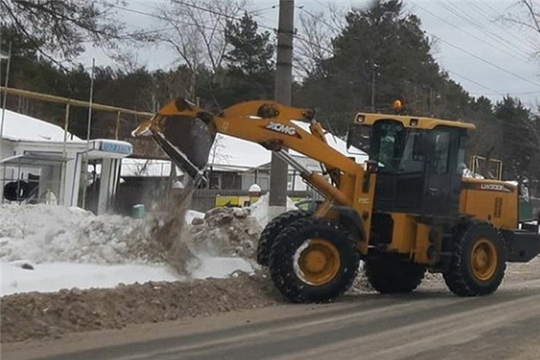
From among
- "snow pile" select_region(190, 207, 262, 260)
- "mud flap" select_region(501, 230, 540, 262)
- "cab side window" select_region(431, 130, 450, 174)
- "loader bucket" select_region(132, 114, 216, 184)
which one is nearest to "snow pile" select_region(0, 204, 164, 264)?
"snow pile" select_region(190, 207, 262, 260)

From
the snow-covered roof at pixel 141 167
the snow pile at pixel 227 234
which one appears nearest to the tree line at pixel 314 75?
the snow-covered roof at pixel 141 167

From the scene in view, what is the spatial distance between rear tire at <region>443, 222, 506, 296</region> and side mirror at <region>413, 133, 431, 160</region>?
5.15ft

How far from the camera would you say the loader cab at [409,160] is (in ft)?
47.8

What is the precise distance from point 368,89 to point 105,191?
116 ft

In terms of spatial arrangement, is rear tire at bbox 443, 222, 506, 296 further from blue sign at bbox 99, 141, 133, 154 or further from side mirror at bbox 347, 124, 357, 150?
blue sign at bbox 99, 141, 133, 154

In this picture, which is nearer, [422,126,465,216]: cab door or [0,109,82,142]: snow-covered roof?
[422,126,465,216]: cab door

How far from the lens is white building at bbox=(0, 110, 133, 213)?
2750 centimetres

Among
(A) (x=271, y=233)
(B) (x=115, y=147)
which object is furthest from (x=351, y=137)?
(B) (x=115, y=147)

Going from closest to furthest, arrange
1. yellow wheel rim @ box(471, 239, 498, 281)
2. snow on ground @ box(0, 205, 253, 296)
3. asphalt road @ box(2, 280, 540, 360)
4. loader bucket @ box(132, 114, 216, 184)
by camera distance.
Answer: asphalt road @ box(2, 280, 540, 360), snow on ground @ box(0, 205, 253, 296), loader bucket @ box(132, 114, 216, 184), yellow wheel rim @ box(471, 239, 498, 281)

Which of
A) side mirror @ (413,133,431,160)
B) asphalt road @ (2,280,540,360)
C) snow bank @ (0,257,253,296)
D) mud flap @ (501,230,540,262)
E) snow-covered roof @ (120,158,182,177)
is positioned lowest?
asphalt road @ (2,280,540,360)

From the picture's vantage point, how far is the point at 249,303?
13062 mm

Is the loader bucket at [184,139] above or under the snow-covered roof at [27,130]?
under

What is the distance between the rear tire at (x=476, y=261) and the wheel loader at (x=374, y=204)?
2 centimetres

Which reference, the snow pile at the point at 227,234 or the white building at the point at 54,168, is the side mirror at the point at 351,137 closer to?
the snow pile at the point at 227,234
